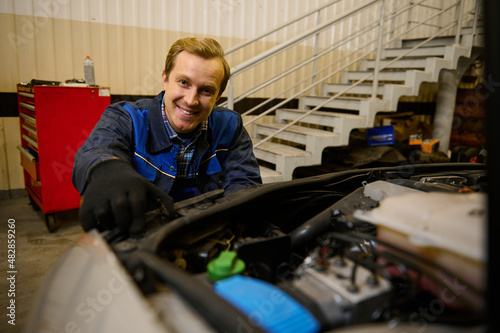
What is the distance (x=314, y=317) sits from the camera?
590 millimetres

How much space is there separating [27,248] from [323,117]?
308 centimetres

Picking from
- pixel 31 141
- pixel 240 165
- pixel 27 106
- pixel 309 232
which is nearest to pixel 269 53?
pixel 240 165

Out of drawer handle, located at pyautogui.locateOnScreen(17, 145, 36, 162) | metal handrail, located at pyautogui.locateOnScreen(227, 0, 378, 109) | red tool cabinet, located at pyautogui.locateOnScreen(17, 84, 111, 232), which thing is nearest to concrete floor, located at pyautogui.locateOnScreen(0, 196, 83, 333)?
red tool cabinet, located at pyautogui.locateOnScreen(17, 84, 111, 232)

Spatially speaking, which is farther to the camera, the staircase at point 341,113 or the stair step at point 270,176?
the staircase at point 341,113

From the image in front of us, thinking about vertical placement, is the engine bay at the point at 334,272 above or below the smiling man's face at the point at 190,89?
below

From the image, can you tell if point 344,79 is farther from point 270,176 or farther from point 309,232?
point 309,232

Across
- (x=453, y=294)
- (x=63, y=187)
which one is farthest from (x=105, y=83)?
(x=453, y=294)

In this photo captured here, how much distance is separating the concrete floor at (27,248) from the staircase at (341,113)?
5.91 feet

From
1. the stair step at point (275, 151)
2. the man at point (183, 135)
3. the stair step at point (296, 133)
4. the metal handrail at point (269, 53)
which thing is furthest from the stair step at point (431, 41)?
the man at point (183, 135)

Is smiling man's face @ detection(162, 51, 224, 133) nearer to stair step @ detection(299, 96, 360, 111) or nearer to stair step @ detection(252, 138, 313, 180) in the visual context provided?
stair step @ detection(252, 138, 313, 180)

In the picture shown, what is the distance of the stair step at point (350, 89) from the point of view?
13.7 ft

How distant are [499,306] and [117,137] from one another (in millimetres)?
1301

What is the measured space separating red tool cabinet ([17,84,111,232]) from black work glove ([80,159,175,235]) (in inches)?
82.2

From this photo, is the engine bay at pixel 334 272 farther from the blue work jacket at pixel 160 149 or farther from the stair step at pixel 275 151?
the stair step at pixel 275 151
